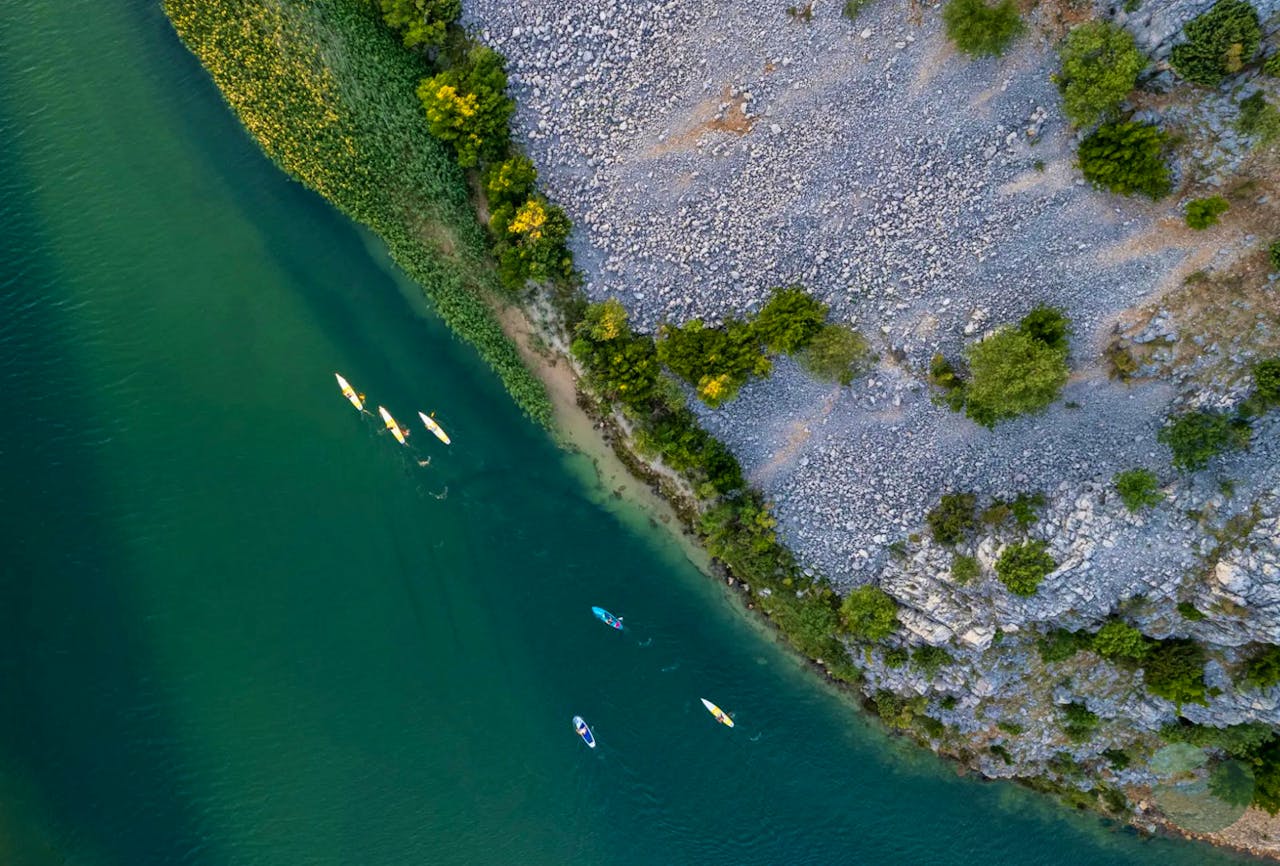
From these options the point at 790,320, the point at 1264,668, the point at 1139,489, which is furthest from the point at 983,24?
the point at 1264,668

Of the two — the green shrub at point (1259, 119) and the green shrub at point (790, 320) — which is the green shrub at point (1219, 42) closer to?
the green shrub at point (1259, 119)

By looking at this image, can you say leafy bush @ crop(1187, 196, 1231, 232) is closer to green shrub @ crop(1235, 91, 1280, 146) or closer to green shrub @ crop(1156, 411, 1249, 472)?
green shrub @ crop(1235, 91, 1280, 146)

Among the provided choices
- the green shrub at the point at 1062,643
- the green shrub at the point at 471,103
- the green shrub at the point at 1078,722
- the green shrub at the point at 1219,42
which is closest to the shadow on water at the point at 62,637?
the green shrub at the point at 471,103

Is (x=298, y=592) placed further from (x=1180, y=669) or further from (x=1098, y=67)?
(x=1098, y=67)

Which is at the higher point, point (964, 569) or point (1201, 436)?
point (1201, 436)

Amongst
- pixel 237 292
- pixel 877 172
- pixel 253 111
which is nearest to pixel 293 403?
pixel 237 292

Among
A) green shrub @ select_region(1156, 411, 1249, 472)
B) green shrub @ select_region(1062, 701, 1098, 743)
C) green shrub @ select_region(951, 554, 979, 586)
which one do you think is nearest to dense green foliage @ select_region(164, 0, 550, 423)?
green shrub @ select_region(951, 554, 979, 586)
